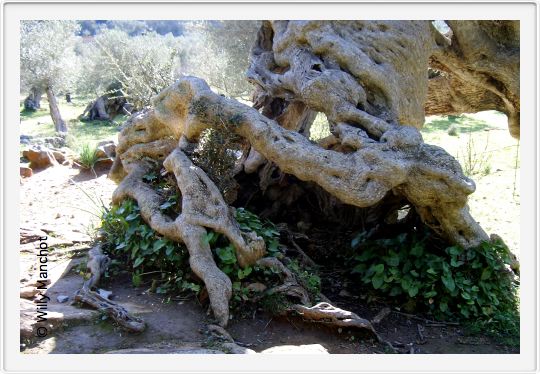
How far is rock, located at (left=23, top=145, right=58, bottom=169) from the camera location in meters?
11.2

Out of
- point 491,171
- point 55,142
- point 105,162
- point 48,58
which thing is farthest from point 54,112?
point 491,171

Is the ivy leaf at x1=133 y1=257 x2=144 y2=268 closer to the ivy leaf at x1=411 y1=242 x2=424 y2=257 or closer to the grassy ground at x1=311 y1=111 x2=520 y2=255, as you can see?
the ivy leaf at x1=411 y1=242 x2=424 y2=257

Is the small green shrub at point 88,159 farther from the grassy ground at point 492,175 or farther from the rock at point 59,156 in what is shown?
the grassy ground at point 492,175

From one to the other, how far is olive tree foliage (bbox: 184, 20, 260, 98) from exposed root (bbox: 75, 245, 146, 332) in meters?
10.6

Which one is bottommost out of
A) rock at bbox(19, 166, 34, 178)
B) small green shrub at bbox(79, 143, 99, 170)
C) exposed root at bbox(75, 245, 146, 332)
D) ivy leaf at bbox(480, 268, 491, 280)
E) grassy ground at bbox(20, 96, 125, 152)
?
grassy ground at bbox(20, 96, 125, 152)

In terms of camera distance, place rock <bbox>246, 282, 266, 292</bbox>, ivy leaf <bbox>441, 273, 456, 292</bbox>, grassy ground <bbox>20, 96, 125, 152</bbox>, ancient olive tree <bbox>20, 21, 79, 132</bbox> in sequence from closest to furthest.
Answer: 1. rock <bbox>246, 282, 266, 292</bbox>
2. ivy leaf <bbox>441, 273, 456, 292</bbox>
3. ancient olive tree <bbox>20, 21, 79, 132</bbox>
4. grassy ground <bbox>20, 96, 125, 152</bbox>

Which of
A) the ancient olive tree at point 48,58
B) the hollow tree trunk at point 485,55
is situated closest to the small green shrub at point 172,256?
the hollow tree trunk at point 485,55

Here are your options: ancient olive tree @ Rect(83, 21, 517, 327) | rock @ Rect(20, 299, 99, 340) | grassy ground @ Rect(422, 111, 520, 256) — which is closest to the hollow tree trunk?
ancient olive tree @ Rect(83, 21, 517, 327)

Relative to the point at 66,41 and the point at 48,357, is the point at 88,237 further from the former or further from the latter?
the point at 66,41

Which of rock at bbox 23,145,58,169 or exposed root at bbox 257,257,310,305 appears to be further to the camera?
rock at bbox 23,145,58,169

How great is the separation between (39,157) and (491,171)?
10.3 m

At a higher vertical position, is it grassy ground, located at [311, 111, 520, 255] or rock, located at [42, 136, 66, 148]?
grassy ground, located at [311, 111, 520, 255]

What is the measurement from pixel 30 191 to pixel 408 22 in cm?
734

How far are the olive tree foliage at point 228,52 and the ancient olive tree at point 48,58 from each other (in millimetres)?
5166
